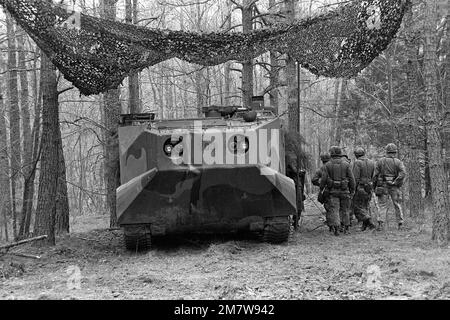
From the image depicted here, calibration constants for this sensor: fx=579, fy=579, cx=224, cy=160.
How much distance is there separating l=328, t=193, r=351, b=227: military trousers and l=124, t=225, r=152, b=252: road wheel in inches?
141

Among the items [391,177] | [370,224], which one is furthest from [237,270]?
[391,177]

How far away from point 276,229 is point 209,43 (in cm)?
280

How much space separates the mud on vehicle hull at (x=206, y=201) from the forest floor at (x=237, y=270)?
0.36 m

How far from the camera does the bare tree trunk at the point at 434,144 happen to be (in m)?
7.91

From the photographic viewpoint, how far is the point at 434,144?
8.02 m

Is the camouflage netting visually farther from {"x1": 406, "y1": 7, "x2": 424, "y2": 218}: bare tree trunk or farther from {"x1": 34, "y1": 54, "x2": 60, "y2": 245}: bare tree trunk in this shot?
{"x1": 406, "y1": 7, "x2": 424, "y2": 218}: bare tree trunk

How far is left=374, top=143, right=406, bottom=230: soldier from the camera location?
1093 centimetres

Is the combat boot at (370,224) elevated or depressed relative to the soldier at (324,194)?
depressed

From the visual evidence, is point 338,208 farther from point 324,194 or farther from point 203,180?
point 203,180

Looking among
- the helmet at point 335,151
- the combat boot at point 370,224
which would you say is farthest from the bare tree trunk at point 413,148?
the helmet at point 335,151

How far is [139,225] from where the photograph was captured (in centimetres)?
809

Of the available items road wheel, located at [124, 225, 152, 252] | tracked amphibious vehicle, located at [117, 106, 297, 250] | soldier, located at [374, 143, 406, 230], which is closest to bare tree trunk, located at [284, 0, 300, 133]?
soldier, located at [374, 143, 406, 230]

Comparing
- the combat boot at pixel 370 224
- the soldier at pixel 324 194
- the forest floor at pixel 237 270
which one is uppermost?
the soldier at pixel 324 194

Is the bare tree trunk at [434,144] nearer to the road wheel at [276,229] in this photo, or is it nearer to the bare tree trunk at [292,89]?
the road wheel at [276,229]
